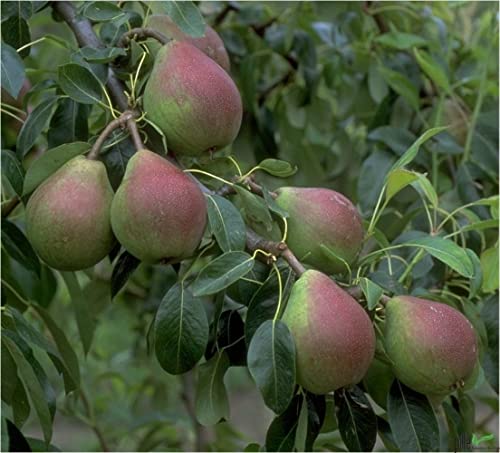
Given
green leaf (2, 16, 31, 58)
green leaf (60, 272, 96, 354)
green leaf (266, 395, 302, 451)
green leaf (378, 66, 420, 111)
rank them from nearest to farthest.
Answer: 1. green leaf (266, 395, 302, 451)
2. green leaf (2, 16, 31, 58)
3. green leaf (60, 272, 96, 354)
4. green leaf (378, 66, 420, 111)

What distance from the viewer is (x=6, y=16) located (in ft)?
2.64

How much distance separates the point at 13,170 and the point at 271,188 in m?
0.55

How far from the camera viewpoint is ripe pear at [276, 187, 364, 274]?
664mm

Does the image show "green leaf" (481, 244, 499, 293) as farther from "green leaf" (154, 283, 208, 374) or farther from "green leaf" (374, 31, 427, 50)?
"green leaf" (374, 31, 427, 50)

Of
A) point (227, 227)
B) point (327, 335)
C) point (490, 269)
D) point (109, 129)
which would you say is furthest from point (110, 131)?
point (490, 269)

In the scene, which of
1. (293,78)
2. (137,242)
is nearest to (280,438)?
(137,242)

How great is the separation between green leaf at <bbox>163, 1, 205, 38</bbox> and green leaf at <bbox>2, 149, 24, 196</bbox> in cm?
17

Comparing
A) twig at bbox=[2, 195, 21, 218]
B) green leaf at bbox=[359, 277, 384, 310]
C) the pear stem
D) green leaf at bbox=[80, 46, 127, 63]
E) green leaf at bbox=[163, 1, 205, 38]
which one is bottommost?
twig at bbox=[2, 195, 21, 218]

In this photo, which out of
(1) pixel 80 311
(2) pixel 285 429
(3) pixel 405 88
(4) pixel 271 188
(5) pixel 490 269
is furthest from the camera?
(4) pixel 271 188

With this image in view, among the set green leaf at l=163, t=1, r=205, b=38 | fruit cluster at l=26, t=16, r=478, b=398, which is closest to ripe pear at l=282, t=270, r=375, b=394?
fruit cluster at l=26, t=16, r=478, b=398

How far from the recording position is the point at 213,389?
72 centimetres

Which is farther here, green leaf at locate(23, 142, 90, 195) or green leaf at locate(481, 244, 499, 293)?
green leaf at locate(481, 244, 499, 293)

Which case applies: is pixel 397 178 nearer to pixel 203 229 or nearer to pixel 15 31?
pixel 203 229

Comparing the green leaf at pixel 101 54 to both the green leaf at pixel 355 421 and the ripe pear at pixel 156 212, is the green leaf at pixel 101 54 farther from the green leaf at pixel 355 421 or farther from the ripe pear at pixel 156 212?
the green leaf at pixel 355 421
